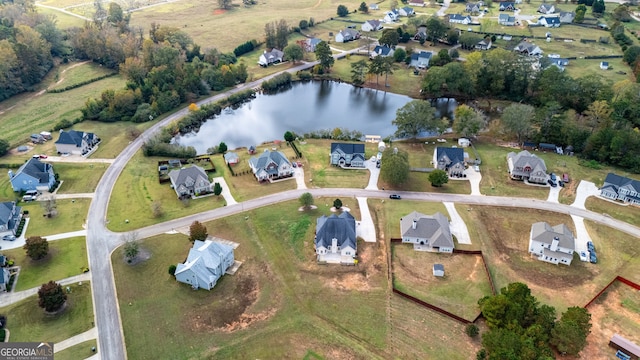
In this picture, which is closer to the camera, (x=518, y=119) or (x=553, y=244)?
(x=553, y=244)

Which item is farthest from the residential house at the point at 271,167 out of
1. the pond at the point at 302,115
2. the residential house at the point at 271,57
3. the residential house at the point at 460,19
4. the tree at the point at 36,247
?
the residential house at the point at 460,19

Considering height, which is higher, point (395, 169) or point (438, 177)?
point (395, 169)

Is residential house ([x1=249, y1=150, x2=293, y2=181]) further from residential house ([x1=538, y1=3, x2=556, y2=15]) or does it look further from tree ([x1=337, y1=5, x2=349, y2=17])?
residential house ([x1=538, y1=3, x2=556, y2=15])

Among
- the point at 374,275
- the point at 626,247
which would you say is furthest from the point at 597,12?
the point at 374,275

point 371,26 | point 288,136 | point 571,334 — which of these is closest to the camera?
point 571,334

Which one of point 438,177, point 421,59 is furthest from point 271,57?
point 438,177

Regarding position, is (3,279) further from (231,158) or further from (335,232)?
(335,232)

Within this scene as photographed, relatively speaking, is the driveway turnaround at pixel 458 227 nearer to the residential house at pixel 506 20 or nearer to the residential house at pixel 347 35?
the residential house at pixel 347 35

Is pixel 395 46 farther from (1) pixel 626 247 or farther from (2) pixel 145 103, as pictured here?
(1) pixel 626 247
